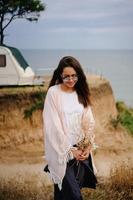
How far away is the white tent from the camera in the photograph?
5.50m

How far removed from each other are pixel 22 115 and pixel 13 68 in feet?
2.04

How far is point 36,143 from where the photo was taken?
588 centimetres

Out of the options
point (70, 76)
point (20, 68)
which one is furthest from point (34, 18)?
point (70, 76)

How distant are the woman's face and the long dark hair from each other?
15mm

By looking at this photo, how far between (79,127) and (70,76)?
20 cm

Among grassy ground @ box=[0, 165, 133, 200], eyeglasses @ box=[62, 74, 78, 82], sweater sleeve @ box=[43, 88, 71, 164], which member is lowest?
grassy ground @ box=[0, 165, 133, 200]

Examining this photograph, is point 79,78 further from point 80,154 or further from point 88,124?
point 80,154

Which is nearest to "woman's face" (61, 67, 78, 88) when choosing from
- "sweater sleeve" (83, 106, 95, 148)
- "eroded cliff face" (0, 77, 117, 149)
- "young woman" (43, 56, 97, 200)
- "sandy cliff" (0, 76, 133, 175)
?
"young woman" (43, 56, 97, 200)

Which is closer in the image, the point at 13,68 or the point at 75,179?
the point at 75,179

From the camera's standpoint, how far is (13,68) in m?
5.61

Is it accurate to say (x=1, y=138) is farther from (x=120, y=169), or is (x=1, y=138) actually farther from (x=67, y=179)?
(x=67, y=179)

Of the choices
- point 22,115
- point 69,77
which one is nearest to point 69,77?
point 69,77

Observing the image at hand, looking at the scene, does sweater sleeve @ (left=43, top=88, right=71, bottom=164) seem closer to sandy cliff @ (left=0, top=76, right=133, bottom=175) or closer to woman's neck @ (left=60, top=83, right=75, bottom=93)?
woman's neck @ (left=60, top=83, right=75, bottom=93)

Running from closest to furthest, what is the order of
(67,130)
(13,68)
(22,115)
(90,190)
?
(67,130), (90,190), (13,68), (22,115)
